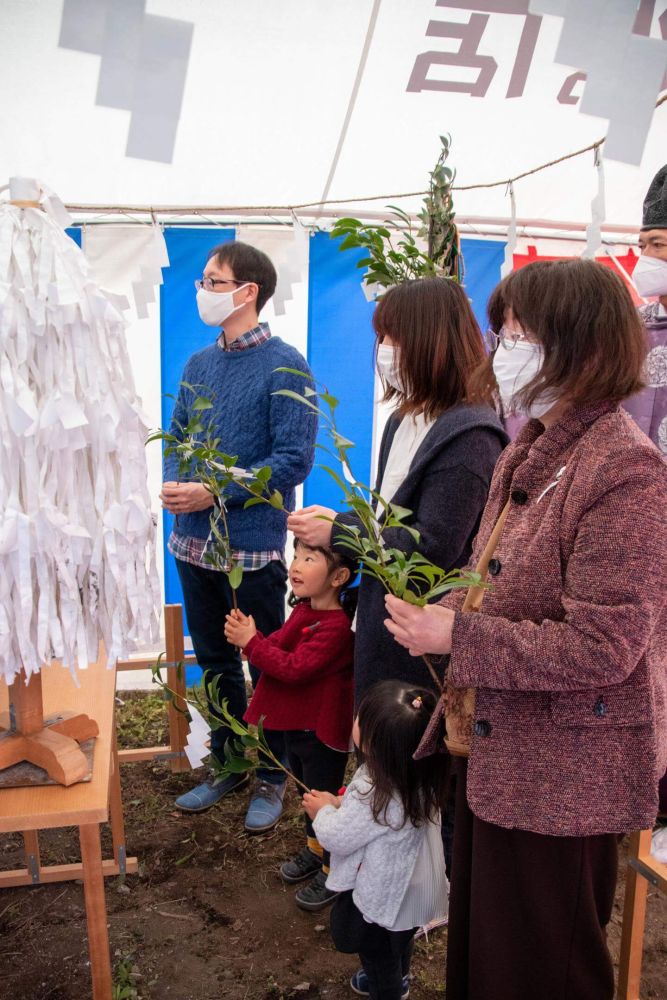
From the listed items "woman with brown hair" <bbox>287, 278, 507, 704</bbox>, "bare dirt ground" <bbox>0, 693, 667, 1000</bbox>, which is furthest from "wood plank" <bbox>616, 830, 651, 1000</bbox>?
"woman with brown hair" <bbox>287, 278, 507, 704</bbox>

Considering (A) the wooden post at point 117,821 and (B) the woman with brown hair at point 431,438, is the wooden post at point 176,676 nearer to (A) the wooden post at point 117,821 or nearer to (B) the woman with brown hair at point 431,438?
(A) the wooden post at point 117,821

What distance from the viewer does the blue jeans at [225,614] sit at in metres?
2.56

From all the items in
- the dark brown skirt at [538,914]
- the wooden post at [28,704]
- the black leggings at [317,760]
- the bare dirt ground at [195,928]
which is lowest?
the bare dirt ground at [195,928]

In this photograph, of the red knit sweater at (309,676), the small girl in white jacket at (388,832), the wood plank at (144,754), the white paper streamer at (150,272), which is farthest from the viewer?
the white paper streamer at (150,272)

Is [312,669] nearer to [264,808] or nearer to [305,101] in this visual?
[264,808]

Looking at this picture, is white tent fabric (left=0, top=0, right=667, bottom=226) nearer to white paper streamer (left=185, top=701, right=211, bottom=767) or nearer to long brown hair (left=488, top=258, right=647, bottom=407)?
long brown hair (left=488, top=258, right=647, bottom=407)

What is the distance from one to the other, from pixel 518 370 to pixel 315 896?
5.68 ft

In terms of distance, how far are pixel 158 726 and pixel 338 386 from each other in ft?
5.83

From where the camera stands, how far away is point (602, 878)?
4.23ft

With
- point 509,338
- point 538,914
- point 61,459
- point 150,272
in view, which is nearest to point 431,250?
point 509,338

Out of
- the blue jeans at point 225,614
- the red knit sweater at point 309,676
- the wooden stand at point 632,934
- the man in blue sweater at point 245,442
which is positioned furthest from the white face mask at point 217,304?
the wooden stand at point 632,934

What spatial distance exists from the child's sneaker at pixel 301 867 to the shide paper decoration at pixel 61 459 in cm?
128

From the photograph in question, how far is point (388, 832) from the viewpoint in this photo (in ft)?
5.25

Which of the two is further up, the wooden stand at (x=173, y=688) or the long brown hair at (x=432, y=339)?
the long brown hair at (x=432, y=339)
